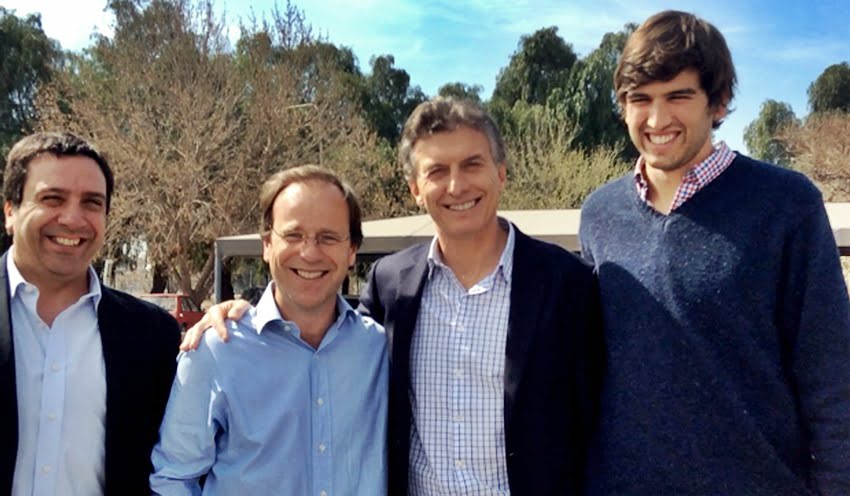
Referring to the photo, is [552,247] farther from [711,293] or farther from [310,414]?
[310,414]

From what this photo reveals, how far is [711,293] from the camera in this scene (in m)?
2.24

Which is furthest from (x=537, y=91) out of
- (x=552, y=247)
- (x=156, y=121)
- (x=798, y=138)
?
(x=552, y=247)

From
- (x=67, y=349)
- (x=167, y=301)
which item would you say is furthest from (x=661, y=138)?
(x=167, y=301)

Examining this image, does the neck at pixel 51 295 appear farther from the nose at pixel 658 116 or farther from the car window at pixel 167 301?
the car window at pixel 167 301

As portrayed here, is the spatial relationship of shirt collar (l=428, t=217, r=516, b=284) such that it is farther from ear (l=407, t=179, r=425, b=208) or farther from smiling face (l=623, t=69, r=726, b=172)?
smiling face (l=623, t=69, r=726, b=172)

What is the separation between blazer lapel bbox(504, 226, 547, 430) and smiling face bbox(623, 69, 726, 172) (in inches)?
21.0

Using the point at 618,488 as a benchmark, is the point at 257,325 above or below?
above

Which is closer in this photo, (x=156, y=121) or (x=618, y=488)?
(x=618, y=488)

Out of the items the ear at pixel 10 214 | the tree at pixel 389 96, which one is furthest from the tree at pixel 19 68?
the ear at pixel 10 214

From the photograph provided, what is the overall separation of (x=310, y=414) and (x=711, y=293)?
1256 millimetres

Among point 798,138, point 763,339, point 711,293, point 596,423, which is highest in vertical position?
point 798,138

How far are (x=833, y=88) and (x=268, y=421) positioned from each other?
2372 inches

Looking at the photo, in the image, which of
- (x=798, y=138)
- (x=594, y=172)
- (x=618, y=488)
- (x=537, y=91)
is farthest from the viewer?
(x=537, y=91)

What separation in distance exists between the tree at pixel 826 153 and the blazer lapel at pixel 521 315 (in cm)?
2426
